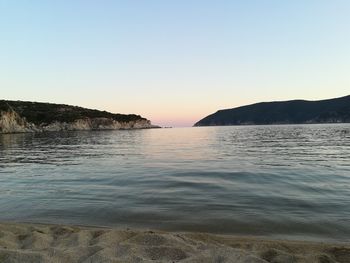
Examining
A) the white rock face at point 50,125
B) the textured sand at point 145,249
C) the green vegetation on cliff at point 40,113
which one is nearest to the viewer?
Answer: the textured sand at point 145,249

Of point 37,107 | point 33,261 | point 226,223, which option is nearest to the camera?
point 33,261

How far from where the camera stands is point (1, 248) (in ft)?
23.2

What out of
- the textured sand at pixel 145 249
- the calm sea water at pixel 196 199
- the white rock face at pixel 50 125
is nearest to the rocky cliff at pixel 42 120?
the white rock face at pixel 50 125

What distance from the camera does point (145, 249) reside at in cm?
693

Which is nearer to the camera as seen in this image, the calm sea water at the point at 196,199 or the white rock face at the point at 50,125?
the calm sea water at the point at 196,199

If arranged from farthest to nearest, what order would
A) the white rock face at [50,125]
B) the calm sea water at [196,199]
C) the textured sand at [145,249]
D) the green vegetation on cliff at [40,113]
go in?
1. the green vegetation on cliff at [40,113]
2. the white rock face at [50,125]
3. the calm sea water at [196,199]
4. the textured sand at [145,249]

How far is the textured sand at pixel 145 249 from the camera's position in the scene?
6445 millimetres

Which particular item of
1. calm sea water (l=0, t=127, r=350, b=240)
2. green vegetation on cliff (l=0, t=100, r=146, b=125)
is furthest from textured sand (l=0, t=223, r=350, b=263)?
green vegetation on cliff (l=0, t=100, r=146, b=125)

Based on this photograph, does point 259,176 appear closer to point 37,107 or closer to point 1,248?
point 1,248

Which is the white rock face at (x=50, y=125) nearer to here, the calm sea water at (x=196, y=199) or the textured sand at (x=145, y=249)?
the calm sea water at (x=196, y=199)

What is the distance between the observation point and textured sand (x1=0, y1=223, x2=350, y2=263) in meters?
6.45

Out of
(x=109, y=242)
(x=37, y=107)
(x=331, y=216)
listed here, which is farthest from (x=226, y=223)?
(x=37, y=107)

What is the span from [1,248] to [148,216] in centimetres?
507

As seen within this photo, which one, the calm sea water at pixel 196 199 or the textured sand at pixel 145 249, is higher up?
the textured sand at pixel 145 249
